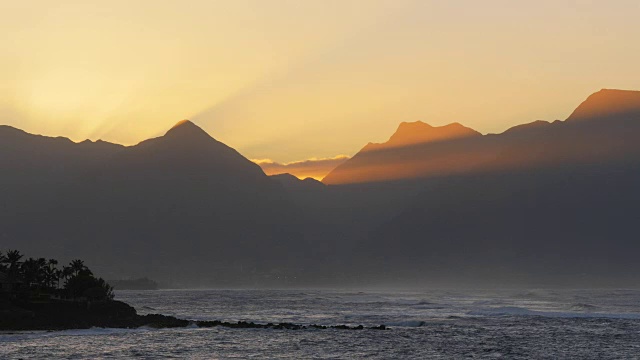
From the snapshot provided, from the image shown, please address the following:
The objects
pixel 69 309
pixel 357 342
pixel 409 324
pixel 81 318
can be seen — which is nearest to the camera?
pixel 357 342

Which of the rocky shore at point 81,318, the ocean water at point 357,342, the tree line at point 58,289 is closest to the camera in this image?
the ocean water at point 357,342

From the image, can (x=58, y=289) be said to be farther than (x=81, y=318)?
Yes

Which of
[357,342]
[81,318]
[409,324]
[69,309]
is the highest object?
[69,309]

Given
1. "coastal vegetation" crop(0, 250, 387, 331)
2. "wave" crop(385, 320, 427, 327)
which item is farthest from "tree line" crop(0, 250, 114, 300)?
"wave" crop(385, 320, 427, 327)

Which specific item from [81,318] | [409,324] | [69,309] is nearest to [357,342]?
[409,324]

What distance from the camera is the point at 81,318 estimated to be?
135 m

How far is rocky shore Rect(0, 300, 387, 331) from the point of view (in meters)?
128

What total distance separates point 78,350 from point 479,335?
2537 inches

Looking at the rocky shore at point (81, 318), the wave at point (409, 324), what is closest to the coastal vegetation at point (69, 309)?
the rocky shore at point (81, 318)

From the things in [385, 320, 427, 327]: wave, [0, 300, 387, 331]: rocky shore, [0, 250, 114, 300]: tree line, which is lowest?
[385, 320, 427, 327]: wave

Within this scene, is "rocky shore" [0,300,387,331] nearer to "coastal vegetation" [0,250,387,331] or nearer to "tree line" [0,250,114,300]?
"coastal vegetation" [0,250,387,331]

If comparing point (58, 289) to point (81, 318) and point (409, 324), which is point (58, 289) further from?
point (409, 324)

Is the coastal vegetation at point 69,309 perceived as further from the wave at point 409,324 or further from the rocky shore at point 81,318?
the wave at point 409,324

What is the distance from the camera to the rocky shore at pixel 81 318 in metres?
128
